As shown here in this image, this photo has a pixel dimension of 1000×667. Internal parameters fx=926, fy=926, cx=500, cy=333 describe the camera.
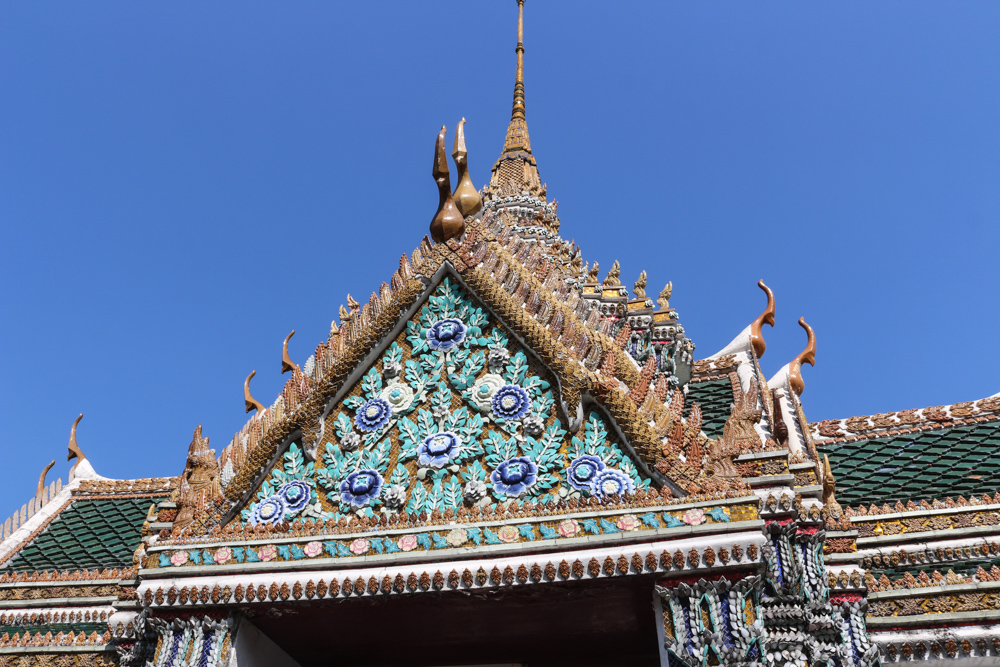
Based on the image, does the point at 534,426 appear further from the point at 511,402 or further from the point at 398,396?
the point at 398,396

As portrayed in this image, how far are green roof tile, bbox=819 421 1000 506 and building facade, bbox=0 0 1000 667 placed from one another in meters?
0.04

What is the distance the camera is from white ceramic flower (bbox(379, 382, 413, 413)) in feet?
27.3

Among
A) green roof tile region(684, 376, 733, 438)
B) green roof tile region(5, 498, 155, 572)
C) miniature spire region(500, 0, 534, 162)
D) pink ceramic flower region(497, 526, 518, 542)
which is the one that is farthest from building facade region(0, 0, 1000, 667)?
miniature spire region(500, 0, 534, 162)

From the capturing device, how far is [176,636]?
7492 mm

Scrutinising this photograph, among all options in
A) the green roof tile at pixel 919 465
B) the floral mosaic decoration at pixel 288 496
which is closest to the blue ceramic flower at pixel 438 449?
the floral mosaic decoration at pixel 288 496

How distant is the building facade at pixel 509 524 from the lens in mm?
6789

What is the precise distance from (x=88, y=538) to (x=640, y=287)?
8126 millimetres

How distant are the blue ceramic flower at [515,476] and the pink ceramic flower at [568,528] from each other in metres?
0.59

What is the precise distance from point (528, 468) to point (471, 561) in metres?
0.95

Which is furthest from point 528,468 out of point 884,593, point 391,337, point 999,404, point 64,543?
point 64,543

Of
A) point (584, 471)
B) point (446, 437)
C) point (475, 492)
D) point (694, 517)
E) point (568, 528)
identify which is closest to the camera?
point (694, 517)

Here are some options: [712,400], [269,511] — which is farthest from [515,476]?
[712,400]

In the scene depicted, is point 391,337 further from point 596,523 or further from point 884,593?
point 884,593

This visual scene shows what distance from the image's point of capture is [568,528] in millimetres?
6895
